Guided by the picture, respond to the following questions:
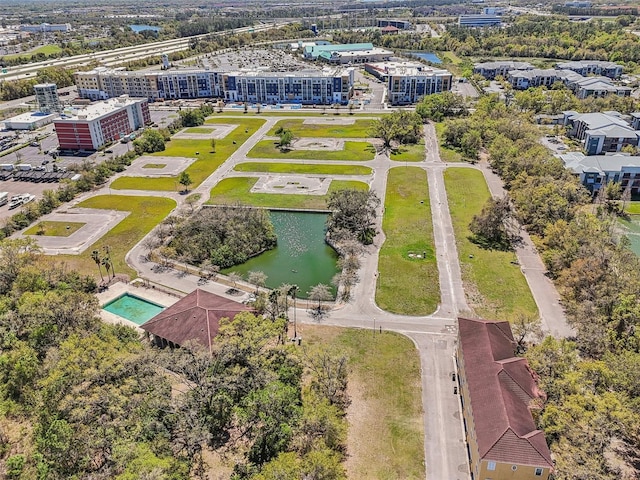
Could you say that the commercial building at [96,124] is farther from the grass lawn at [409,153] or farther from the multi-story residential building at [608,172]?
the multi-story residential building at [608,172]

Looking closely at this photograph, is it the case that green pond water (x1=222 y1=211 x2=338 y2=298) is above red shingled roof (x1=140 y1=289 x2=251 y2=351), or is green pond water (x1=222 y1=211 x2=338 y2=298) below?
below

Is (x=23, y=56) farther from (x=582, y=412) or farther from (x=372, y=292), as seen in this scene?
(x=582, y=412)

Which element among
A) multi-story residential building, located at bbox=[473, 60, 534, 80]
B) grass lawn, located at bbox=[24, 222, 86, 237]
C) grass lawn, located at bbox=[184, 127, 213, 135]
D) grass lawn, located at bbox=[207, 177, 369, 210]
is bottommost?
grass lawn, located at bbox=[24, 222, 86, 237]

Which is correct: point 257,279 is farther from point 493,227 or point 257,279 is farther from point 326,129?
point 326,129

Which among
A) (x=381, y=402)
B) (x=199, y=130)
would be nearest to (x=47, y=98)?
(x=199, y=130)

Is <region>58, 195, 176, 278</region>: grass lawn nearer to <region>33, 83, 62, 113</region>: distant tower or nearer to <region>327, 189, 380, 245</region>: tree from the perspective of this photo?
<region>327, 189, 380, 245</region>: tree

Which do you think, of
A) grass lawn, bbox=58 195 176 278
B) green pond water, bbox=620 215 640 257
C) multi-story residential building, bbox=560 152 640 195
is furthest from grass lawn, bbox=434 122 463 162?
grass lawn, bbox=58 195 176 278
